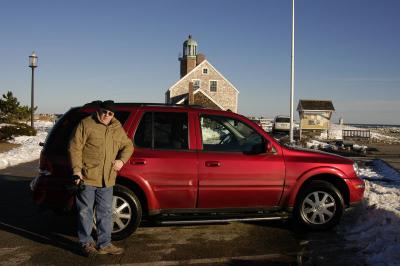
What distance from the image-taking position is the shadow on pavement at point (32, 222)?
20.6ft

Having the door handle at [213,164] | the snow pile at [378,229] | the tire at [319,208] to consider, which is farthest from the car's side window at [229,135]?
the snow pile at [378,229]

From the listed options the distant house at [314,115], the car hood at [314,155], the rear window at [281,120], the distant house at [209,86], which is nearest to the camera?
the car hood at [314,155]

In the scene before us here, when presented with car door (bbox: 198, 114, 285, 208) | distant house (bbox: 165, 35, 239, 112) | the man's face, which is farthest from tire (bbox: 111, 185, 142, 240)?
distant house (bbox: 165, 35, 239, 112)

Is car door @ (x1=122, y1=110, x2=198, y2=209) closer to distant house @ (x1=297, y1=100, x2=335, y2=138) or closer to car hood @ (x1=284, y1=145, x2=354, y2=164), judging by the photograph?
car hood @ (x1=284, y1=145, x2=354, y2=164)

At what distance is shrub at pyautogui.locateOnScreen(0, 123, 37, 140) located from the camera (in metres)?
24.2

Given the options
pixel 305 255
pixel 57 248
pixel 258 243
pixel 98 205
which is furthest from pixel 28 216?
pixel 305 255

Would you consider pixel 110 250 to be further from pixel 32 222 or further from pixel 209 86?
pixel 209 86

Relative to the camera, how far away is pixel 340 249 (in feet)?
19.0

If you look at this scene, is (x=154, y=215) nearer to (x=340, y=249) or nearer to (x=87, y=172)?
(x=87, y=172)

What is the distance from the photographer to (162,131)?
20.7 ft

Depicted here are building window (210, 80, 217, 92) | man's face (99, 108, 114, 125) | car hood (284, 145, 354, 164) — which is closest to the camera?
man's face (99, 108, 114, 125)

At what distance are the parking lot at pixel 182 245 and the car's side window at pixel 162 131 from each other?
46.2 inches

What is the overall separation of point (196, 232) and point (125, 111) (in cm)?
206

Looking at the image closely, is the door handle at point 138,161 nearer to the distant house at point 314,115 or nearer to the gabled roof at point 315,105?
the distant house at point 314,115
